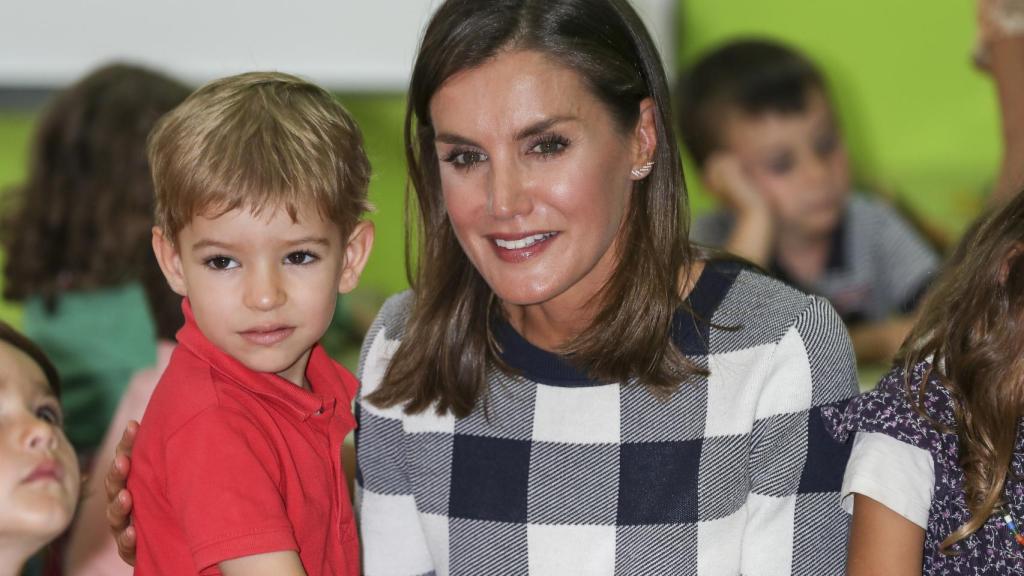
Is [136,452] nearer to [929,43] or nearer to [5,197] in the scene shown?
[5,197]

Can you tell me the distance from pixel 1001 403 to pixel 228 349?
769 mm

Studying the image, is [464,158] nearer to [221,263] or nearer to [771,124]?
[221,263]

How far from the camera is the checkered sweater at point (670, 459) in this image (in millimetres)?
1291

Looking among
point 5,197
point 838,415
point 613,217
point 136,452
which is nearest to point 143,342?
point 5,197

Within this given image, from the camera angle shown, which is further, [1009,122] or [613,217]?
[1009,122]

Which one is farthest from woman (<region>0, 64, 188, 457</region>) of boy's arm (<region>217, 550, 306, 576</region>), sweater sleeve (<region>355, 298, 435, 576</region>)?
boy's arm (<region>217, 550, 306, 576</region>)

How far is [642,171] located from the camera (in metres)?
1.35

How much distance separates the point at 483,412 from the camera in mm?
1411

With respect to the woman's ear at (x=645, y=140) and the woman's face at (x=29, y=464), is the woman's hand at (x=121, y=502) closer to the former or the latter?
the woman's face at (x=29, y=464)

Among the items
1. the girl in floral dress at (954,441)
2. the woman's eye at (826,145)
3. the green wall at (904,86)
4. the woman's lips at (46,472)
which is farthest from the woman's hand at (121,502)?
the green wall at (904,86)

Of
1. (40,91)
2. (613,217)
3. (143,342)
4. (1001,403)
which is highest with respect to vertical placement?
(613,217)

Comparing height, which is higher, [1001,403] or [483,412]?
[1001,403]

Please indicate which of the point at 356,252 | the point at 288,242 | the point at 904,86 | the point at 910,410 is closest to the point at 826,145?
the point at 904,86

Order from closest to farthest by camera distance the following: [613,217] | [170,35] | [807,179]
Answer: [613,217] → [807,179] → [170,35]
